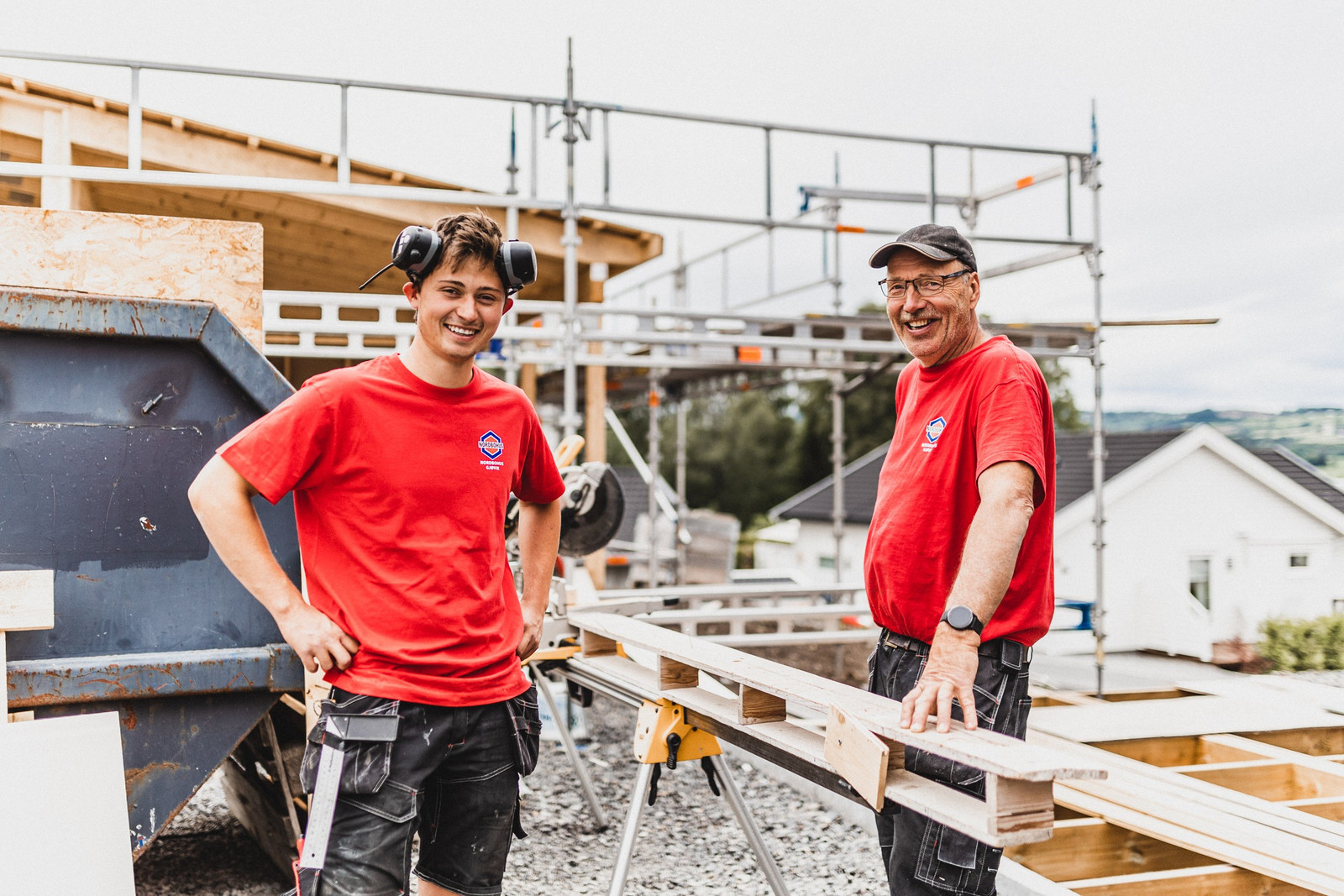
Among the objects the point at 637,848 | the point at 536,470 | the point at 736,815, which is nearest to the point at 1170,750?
the point at 637,848

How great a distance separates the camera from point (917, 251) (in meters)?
2.42

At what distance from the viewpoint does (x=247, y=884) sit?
4.02m

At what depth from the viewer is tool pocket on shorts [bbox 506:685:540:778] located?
2.34 m

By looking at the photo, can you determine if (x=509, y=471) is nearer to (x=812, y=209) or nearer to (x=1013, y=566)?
(x=1013, y=566)

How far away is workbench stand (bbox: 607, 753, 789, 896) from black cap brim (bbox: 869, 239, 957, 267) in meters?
1.89

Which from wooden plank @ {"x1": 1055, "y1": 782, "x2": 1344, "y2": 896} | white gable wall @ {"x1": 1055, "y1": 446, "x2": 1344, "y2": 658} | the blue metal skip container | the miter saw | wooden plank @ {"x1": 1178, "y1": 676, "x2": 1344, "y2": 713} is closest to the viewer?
the blue metal skip container

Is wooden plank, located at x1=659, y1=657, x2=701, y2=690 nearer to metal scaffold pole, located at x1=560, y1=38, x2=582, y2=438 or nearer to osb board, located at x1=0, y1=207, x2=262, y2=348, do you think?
osb board, located at x1=0, y1=207, x2=262, y2=348

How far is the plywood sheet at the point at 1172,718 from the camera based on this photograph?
546 centimetres

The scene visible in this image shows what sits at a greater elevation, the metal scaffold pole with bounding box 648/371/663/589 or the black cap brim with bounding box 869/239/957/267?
the black cap brim with bounding box 869/239/957/267

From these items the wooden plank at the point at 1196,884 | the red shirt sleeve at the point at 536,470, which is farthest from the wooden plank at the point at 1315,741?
the red shirt sleeve at the point at 536,470

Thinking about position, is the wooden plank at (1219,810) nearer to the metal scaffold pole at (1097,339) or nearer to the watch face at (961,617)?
the watch face at (961,617)

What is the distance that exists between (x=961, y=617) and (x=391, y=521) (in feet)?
4.24

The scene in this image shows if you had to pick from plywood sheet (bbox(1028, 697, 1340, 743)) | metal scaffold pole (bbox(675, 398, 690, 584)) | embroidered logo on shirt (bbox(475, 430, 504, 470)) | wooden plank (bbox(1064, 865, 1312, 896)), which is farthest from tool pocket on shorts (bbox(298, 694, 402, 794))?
metal scaffold pole (bbox(675, 398, 690, 584))

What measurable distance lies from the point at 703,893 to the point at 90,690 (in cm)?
257
